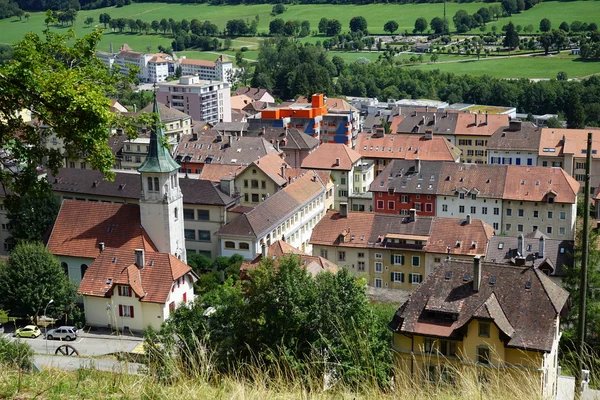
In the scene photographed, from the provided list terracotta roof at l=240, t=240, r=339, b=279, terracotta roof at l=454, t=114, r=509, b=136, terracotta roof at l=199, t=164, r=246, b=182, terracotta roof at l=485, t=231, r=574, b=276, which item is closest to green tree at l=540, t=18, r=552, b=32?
terracotta roof at l=454, t=114, r=509, b=136

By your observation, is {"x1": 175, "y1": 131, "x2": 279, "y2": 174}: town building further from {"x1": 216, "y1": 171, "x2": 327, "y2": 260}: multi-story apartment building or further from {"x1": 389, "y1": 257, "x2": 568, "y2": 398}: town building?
{"x1": 389, "y1": 257, "x2": 568, "y2": 398}: town building

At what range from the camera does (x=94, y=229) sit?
48062 mm

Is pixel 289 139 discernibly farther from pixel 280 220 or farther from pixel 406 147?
pixel 280 220

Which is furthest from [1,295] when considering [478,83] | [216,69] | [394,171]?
[216,69]

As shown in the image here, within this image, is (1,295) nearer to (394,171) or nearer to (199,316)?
(199,316)

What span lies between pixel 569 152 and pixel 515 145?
607 centimetres

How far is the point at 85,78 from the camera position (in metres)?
15.7

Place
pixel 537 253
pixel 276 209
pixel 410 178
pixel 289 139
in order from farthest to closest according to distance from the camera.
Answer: pixel 289 139, pixel 410 178, pixel 276 209, pixel 537 253

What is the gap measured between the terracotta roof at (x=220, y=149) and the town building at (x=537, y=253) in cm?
3169

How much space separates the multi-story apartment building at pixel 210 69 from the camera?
162 meters

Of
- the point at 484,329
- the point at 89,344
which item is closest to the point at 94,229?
the point at 89,344

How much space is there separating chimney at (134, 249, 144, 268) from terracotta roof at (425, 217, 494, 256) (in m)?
17.5

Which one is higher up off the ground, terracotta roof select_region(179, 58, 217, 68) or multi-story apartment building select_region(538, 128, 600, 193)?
terracotta roof select_region(179, 58, 217, 68)

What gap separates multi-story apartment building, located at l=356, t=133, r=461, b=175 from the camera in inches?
3019
